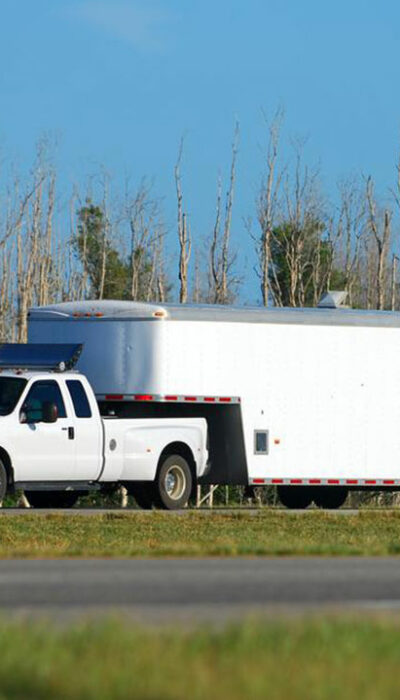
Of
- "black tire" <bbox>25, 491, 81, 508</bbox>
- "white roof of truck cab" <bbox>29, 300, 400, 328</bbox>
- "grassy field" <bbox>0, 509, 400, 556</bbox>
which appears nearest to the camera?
"grassy field" <bbox>0, 509, 400, 556</bbox>

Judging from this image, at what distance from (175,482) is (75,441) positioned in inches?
95.6

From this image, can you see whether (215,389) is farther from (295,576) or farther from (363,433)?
(295,576)

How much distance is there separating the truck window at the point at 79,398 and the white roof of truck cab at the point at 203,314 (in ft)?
5.55

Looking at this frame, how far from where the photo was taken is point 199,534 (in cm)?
2320

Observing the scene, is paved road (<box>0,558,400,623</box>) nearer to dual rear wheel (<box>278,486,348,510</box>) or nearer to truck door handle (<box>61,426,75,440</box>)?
truck door handle (<box>61,426,75,440</box>)

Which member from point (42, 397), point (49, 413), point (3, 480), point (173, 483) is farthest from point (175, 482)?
point (3, 480)

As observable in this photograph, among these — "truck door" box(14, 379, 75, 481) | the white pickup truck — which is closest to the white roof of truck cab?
the white pickup truck

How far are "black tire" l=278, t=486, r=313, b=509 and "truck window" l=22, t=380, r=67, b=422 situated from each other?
6892mm

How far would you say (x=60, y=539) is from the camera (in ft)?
70.9

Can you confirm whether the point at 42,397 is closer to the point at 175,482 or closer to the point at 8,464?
the point at 8,464

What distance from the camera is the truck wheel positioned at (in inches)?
1149

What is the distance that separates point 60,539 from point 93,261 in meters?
48.5

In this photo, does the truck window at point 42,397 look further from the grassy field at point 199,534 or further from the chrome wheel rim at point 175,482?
the chrome wheel rim at point 175,482

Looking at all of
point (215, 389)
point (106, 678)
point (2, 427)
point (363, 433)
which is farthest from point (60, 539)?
point (106, 678)
